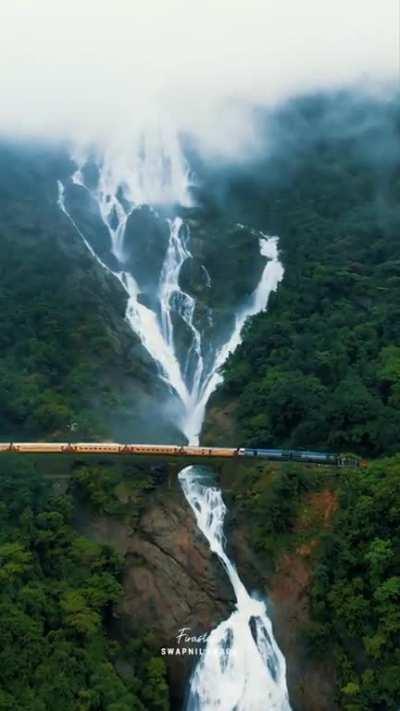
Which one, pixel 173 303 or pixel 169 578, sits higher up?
pixel 173 303

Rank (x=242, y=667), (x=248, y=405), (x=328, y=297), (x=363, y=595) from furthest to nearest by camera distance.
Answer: (x=328, y=297) → (x=248, y=405) → (x=242, y=667) → (x=363, y=595)

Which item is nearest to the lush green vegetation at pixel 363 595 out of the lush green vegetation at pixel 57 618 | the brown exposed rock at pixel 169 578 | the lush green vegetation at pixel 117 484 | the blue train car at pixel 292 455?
the blue train car at pixel 292 455

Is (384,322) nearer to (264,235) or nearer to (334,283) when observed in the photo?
(334,283)

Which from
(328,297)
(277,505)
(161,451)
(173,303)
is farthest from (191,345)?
(277,505)

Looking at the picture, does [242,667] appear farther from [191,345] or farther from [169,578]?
[191,345]

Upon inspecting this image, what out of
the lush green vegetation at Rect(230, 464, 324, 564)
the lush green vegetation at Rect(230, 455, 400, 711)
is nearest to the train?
the lush green vegetation at Rect(230, 455, 400, 711)

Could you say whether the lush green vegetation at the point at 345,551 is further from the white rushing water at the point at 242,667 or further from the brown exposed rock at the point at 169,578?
the brown exposed rock at the point at 169,578
